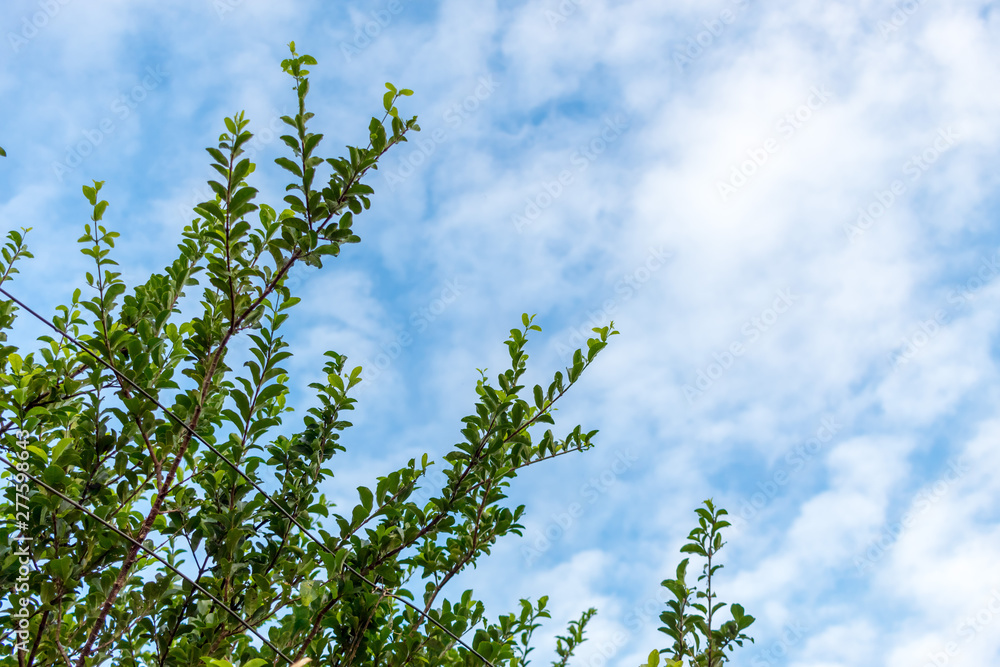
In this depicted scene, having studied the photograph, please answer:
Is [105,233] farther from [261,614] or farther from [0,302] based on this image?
[261,614]

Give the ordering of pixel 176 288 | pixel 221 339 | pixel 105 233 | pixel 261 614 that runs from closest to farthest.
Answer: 1. pixel 261 614
2. pixel 221 339
3. pixel 105 233
4. pixel 176 288

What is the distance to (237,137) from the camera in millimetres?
3217

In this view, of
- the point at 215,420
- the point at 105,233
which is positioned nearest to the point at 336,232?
the point at 215,420

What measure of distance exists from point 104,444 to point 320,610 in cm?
133
